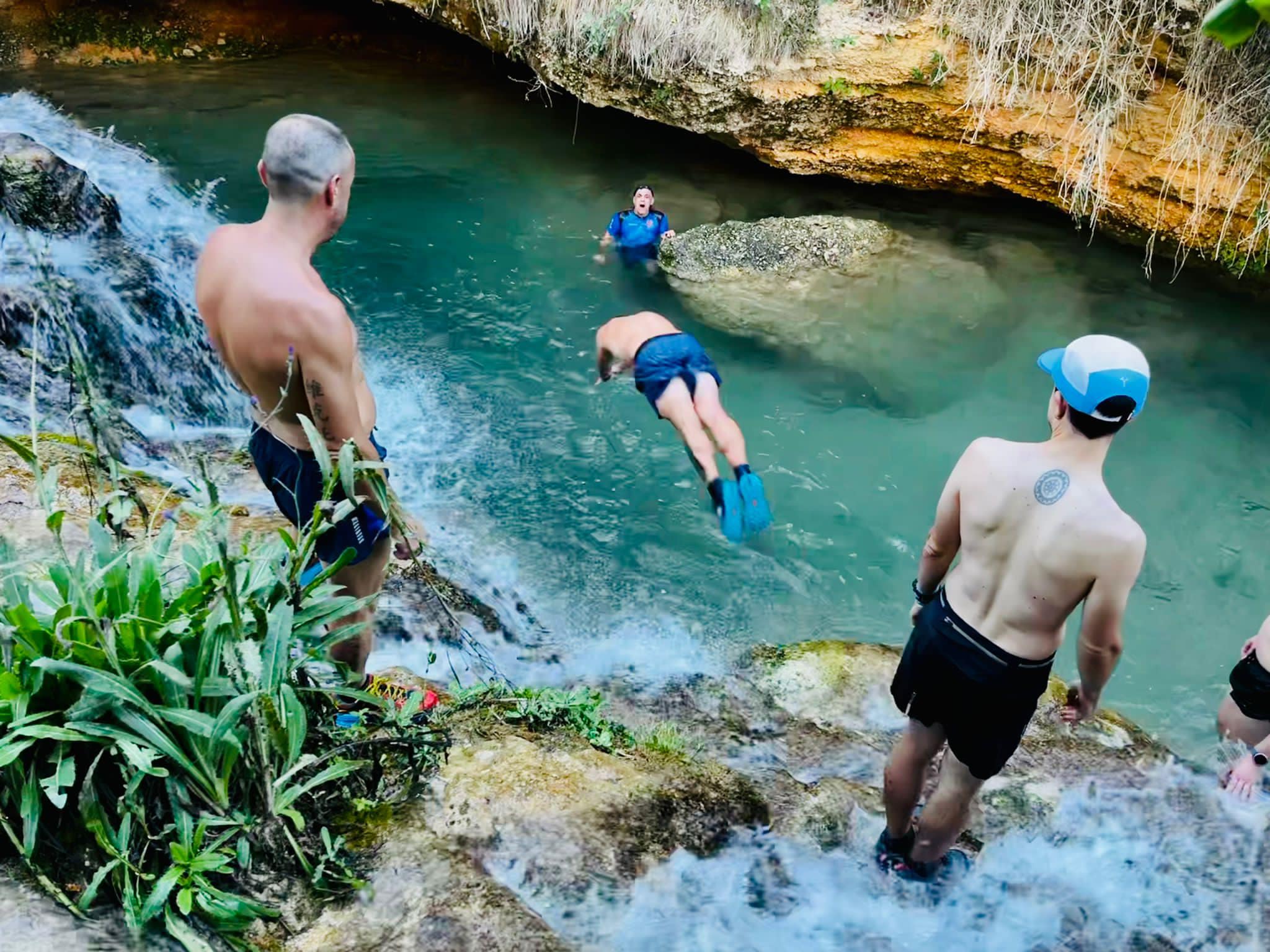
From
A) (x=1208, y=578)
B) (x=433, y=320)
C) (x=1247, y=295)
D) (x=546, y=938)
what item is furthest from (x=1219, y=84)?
(x=546, y=938)

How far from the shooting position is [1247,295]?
722cm

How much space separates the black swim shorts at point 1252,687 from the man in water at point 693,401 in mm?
1985

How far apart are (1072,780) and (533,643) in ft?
7.84

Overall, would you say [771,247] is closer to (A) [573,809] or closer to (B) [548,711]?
(B) [548,711]

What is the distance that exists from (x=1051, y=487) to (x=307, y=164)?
7.58ft

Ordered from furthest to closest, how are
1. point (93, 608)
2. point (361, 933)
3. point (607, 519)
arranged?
point (607, 519) → point (361, 933) → point (93, 608)

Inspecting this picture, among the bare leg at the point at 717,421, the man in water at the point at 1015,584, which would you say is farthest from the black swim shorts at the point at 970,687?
the bare leg at the point at 717,421

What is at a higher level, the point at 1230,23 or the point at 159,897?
the point at 1230,23

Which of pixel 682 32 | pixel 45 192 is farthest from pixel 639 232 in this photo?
pixel 45 192

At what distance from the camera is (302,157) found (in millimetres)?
2744

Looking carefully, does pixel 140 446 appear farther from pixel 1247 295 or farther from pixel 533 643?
pixel 1247 295

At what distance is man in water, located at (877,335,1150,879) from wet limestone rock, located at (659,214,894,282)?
4638 millimetres

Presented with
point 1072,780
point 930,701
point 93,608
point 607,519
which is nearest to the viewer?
point 93,608

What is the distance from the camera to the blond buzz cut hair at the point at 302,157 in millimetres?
2725
